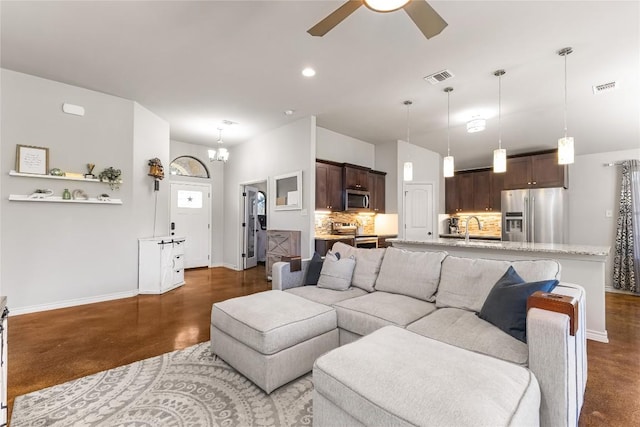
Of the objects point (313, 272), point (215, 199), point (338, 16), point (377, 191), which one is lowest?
point (313, 272)

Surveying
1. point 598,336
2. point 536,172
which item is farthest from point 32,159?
point 536,172

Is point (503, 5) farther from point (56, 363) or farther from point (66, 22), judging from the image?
point (56, 363)

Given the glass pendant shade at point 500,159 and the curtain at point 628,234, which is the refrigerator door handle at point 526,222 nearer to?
the curtain at point 628,234

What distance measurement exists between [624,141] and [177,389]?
758 cm

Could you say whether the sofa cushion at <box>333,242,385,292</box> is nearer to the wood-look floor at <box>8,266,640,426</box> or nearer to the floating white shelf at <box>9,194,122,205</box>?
the wood-look floor at <box>8,266,640,426</box>

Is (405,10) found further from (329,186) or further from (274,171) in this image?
(274,171)

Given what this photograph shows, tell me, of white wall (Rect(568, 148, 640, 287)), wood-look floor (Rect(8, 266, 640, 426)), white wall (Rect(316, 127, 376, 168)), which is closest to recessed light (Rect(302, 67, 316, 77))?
white wall (Rect(316, 127, 376, 168))

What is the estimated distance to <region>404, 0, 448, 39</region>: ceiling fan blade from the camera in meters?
1.70

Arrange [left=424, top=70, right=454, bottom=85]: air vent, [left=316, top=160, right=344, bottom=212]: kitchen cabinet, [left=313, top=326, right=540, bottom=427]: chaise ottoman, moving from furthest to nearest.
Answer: [left=316, top=160, right=344, bottom=212]: kitchen cabinet
[left=424, top=70, right=454, bottom=85]: air vent
[left=313, top=326, right=540, bottom=427]: chaise ottoman

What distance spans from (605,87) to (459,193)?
12.3 ft

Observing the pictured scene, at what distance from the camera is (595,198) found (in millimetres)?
5652

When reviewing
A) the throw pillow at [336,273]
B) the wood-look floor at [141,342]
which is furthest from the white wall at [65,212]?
the throw pillow at [336,273]

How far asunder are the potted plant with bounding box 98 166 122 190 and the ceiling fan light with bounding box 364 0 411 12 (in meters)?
4.20

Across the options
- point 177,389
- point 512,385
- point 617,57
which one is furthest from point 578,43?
point 177,389
